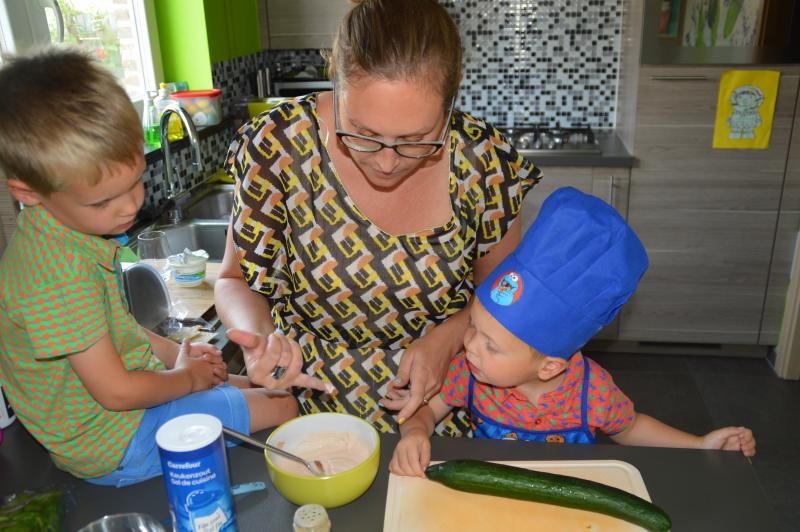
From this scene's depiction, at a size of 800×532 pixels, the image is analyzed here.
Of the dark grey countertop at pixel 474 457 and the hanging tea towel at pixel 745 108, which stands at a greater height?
the hanging tea towel at pixel 745 108

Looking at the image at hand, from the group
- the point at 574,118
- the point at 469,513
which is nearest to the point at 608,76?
the point at 574,118

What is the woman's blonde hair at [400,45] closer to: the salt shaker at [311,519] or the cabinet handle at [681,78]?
the salt shaker at [311,519]

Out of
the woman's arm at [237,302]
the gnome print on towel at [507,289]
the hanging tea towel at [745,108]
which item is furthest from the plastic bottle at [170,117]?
the hanging tea towel at [745,108]

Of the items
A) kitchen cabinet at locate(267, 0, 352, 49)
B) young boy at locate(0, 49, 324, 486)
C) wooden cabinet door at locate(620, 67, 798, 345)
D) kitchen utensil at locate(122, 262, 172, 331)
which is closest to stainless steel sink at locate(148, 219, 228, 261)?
kitchen utensil at locate(122, 262, 172, 331)

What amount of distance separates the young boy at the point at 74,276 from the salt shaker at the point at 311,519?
0.31 metres

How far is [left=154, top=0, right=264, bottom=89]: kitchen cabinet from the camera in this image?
2762mm

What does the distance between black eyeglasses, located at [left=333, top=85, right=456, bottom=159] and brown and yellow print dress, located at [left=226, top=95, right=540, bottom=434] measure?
0.47 ft

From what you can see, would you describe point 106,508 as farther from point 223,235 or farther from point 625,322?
point 625,322

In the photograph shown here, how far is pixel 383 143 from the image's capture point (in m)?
1.08

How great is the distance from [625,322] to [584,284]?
2340 millimetres

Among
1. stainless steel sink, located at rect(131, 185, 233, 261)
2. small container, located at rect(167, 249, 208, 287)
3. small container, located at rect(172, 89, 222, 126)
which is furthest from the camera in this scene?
small container, located at rect(172, 89, 222, 126)

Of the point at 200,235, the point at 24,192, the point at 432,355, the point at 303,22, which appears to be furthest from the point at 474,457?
the point at 303,22

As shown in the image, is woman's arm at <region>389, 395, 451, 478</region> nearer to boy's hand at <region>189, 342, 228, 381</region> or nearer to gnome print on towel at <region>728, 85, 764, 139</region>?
boy's hand at <region>189, 342, 228, 381</region>

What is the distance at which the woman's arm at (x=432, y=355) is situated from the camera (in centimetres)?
117
